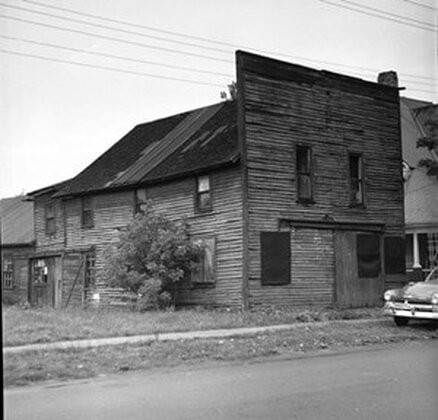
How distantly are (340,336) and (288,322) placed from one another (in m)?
2.50

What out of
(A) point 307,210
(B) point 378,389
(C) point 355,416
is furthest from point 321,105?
(C) point 355,416

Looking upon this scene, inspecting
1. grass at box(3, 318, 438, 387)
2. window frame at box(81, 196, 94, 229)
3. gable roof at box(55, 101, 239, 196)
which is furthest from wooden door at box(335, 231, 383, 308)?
window frame at box(81, 196, 94, 229)

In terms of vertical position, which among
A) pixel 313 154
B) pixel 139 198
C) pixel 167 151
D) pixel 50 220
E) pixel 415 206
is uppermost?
pixel 167 151

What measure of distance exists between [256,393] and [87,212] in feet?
44.2

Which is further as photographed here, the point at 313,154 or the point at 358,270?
the point at 358,270

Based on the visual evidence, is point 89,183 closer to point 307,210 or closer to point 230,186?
point 230,186

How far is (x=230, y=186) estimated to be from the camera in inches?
609

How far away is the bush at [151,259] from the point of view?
15.1 m

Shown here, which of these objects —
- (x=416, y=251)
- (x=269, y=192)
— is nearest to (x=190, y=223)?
(x=269, y=192)

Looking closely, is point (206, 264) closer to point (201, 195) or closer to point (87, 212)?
point (201, 195)

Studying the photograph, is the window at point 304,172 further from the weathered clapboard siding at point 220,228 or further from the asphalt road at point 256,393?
the asphalt road at point 256,393

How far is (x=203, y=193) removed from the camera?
1631cm

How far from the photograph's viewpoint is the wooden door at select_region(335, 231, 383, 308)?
54.7 feet

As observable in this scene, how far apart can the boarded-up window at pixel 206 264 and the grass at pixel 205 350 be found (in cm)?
410
